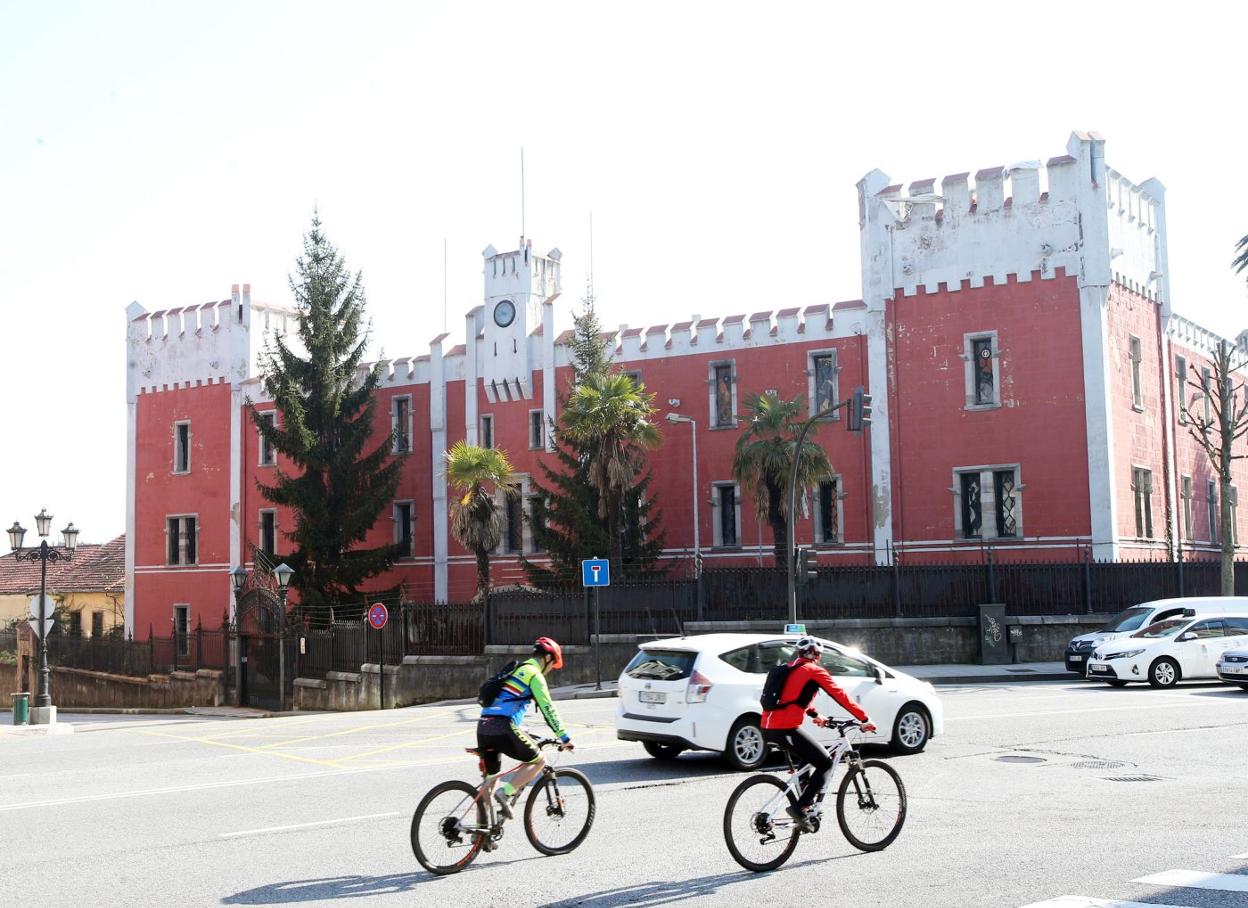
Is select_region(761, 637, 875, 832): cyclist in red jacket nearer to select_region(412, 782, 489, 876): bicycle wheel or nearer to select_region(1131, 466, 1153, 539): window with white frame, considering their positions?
select_region(412, 782, 489, 876): bicycle wheel

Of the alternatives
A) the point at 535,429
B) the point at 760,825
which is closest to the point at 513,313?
the point at 535,429

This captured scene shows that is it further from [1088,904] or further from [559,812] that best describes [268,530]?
[1088,904]

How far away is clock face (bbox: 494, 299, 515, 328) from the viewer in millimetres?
44531

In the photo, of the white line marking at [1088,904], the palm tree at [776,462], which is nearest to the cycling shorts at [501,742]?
the white line marking at [1088,904]

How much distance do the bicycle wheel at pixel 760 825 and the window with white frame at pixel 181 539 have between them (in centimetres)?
→ 4397

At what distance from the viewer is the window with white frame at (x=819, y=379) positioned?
39312 millimetres

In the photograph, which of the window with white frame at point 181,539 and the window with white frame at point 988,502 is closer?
the window with white frame at point 988,502

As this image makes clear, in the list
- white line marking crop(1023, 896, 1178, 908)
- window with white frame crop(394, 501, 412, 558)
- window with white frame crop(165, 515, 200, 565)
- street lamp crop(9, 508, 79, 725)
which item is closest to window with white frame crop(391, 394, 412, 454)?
window with white frame crop(394, 501, 412, 558)

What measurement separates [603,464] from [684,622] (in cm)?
683

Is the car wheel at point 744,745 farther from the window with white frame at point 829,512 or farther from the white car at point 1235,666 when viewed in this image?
the window with white frame at point 829,512

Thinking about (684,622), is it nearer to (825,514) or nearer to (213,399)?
(825,514)

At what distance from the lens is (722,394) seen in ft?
135

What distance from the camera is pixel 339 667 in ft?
110

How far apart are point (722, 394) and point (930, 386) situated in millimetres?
6666
